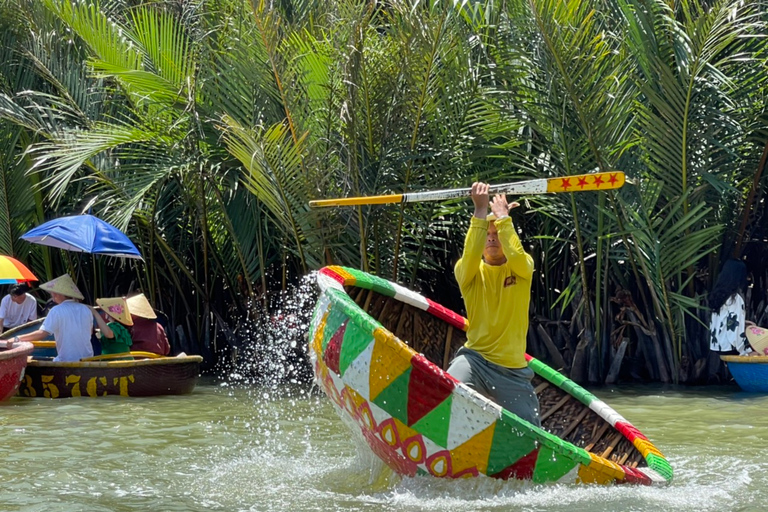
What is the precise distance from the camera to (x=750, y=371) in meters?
10.1

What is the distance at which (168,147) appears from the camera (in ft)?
36.4

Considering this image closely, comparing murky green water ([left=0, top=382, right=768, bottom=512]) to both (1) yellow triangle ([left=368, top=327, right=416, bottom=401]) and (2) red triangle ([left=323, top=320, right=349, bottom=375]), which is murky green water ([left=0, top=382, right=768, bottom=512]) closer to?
(1) yellow triangle ([left=368, top=327, right=416, bottom=401])

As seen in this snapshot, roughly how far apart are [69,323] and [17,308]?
89.7 inches

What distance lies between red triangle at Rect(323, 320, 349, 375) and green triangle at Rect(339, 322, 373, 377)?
3 centimetres

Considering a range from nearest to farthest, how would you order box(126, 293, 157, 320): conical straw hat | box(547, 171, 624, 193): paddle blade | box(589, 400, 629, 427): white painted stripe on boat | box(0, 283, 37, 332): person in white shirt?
box(547, 171, 624, 193): paddle blade → box(589, 400, 629, 427): white painted stripe on boat → box(126, 293, 157, 320): conical straw hat → box(0, 283, 37, 332): person in white shirt

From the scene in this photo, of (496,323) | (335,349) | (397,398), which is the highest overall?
(496,323)

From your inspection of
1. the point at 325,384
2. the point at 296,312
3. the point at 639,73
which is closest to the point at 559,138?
the point at 639,73

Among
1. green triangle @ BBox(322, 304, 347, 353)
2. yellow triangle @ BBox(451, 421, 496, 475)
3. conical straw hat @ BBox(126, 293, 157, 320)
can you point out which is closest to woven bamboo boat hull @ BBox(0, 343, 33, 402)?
conical straw hat @ BBox(126, 293, 157, 320)

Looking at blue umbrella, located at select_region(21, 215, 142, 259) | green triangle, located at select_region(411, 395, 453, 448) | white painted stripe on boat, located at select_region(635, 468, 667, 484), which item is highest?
blue umbrella, located at select_region(21, 215, 142, 259)

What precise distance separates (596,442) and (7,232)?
9.02m

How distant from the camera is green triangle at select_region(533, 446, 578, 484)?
214 inches

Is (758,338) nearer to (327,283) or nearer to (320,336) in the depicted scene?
(327,283)

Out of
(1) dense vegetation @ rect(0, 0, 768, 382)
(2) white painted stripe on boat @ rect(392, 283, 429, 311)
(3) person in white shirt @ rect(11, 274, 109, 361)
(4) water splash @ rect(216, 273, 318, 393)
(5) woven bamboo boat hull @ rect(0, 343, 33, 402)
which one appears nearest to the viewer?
(2) white painted stripe on boat @ rect(392, 283, 429, 311)

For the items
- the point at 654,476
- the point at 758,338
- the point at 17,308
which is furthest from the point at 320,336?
the point at 17,308
